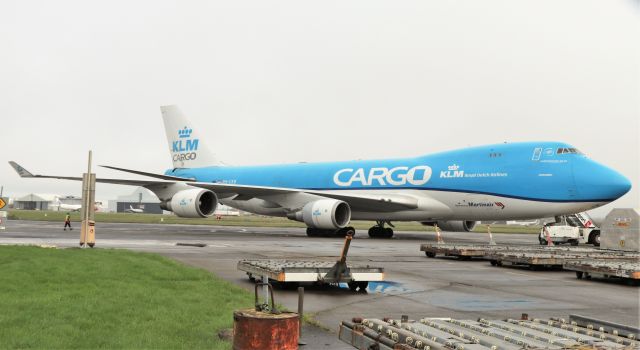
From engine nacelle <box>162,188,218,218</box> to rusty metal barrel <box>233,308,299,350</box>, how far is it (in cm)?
2542

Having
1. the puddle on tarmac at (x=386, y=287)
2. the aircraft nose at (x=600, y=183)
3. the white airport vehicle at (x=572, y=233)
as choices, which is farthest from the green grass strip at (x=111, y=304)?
the white airport vehicle at (x=572, y=233)

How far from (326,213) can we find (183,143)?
19.4m

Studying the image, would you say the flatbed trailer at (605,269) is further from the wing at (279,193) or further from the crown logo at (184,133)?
the crown logo at (184,133)

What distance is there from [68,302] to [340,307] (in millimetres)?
3745

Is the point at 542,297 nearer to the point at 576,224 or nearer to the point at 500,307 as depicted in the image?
the point at 500,307

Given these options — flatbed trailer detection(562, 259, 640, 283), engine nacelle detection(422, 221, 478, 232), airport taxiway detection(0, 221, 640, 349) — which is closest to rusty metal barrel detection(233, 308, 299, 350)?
airport taxiway detection(0, 221, 640, 349)

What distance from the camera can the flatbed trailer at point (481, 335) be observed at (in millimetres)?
4586

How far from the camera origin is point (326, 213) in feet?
92.0

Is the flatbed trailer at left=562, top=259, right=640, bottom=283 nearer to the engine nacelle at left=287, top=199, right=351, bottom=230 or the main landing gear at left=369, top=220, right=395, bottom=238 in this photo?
the engine nacelle at left=287, top=199, right=351, bottom=230

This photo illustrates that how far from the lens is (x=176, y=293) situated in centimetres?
930

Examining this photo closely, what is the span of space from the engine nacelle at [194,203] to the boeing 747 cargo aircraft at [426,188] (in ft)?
0.17

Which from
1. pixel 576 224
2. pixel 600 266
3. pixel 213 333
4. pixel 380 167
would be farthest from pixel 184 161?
pixel 213 333

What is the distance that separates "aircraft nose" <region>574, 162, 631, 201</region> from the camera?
24594 mm

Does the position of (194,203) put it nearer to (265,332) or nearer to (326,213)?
(326,213)
